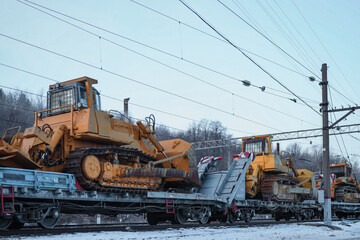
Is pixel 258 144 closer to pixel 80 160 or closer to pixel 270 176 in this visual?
pixel 270 176

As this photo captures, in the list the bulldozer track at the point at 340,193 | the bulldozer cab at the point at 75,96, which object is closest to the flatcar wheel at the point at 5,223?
the bulldozer cab at the point at 75,96

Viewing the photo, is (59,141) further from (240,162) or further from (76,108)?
(240,162)

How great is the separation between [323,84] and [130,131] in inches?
404

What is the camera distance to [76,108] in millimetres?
13586

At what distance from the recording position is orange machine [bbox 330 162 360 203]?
29.7m

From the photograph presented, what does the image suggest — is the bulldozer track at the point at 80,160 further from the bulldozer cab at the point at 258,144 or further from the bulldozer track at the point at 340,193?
the bulldozer track at the point at 340,193

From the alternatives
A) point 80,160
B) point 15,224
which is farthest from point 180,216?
point 15,224

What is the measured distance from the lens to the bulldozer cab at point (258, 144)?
22.8 m

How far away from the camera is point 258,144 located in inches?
917

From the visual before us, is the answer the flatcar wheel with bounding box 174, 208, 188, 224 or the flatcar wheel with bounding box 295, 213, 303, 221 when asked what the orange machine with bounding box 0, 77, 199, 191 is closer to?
the flatcar wheel with bounding box 174, 208, 188, 224

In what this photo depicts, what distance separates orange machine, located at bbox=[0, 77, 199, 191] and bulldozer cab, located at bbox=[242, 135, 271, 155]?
7954mm

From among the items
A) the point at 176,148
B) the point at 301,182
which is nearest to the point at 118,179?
the point at 176,148

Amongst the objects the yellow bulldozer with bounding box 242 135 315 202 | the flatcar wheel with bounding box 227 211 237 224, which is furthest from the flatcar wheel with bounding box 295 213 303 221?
the flatcar wheel with bounding box 227 211 237 224

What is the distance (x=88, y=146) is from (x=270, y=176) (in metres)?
11.6
